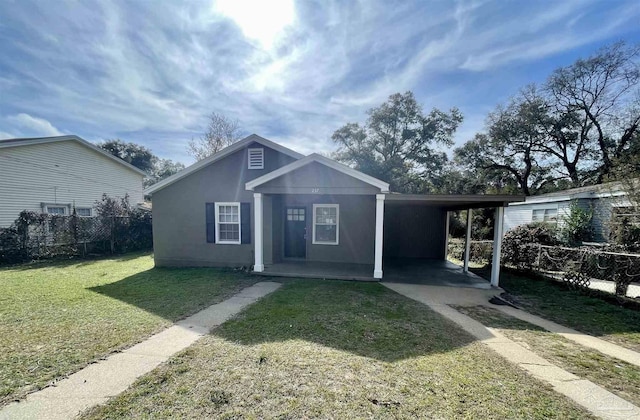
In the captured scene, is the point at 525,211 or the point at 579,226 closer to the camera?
the point at 579,226

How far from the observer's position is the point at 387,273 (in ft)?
30.7

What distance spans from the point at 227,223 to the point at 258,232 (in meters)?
1.71

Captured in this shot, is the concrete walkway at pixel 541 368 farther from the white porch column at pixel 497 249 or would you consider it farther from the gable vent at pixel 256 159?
the gable vent at pixel 256 159

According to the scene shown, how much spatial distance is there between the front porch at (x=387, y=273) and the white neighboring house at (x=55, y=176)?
44.7 feet

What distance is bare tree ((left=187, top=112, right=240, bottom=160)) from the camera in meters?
26.3

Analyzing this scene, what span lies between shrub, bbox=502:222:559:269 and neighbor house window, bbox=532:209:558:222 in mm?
5228

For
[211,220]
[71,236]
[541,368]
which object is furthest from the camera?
[71,236]

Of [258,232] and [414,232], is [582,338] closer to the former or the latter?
[258,232]

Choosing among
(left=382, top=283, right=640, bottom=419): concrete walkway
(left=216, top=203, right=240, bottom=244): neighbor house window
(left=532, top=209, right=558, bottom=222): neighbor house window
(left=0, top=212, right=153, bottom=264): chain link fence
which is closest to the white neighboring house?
(left=0, top=212, right=153, bottom=264): chain link fence

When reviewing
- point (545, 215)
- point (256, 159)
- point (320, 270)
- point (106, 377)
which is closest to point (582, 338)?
point (320, 270)

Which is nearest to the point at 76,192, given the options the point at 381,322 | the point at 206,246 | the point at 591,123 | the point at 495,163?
the point at 206,246

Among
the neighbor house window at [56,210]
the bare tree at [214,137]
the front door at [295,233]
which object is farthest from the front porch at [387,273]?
the bare tree at [214,137]

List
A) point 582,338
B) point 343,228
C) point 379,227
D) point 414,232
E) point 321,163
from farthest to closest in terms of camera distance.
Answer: point 414,232 → point 343,228 → point 321,163 → point 379,227 → point 582,338

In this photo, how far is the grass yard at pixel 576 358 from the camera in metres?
3.27
